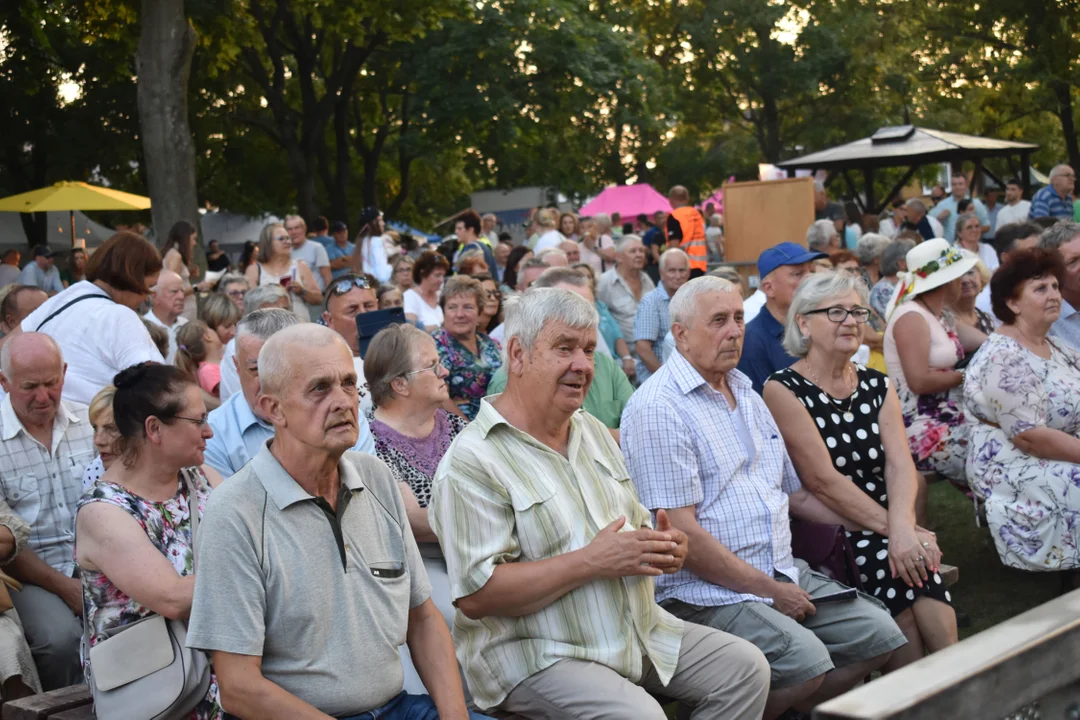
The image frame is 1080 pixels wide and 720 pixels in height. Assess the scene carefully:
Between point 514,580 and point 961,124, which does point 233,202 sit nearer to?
point 961,124

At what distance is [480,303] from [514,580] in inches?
138

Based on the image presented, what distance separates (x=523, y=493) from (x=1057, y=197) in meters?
12.3

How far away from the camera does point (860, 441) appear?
4.79 meters

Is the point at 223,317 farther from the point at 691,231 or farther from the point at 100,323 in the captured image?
the point at 691,231

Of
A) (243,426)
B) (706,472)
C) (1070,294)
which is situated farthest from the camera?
(1070,294)

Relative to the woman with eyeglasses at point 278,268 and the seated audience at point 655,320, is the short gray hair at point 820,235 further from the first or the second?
the woman with eyeglasses at point 278,268

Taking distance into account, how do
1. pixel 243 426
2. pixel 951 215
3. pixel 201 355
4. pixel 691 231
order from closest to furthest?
pixel 243 426
pixel 201 355
pixel 691 231
pixel 951 215

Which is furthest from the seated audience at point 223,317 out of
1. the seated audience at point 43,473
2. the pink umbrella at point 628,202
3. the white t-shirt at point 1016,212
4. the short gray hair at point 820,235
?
the pink umbrella at point 628,202

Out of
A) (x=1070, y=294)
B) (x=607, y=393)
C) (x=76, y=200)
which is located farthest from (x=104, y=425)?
(x=76, y=200)

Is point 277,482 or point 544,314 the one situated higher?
point 544,314

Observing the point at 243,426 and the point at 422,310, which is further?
the point at 422,310

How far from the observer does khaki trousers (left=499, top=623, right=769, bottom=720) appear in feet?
10.8

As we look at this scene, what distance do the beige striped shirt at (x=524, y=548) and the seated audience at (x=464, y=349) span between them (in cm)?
273

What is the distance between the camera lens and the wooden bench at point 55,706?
3.36 meters
